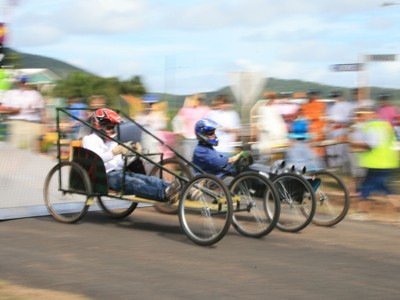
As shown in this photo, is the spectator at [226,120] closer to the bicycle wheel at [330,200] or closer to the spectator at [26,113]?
the bicycle wheel at [330,200]

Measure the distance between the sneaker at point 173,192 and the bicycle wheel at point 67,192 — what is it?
101 centimetres

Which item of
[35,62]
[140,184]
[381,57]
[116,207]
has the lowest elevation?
[116,207]

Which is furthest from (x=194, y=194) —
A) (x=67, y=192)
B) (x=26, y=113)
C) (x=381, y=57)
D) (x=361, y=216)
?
(x=26, y=113)

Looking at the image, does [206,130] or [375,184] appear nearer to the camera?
[206,130]

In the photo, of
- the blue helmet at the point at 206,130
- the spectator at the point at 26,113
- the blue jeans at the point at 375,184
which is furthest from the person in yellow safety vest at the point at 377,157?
the spectator at the point at 26,113

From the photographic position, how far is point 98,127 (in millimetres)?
8508

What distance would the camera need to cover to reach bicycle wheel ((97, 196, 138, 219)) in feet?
29.7

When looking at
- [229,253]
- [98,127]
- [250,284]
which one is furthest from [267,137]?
[250,284]

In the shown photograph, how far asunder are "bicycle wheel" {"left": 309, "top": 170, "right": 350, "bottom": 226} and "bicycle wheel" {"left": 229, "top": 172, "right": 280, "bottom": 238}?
1.04 m

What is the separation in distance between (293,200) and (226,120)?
12.6 ft

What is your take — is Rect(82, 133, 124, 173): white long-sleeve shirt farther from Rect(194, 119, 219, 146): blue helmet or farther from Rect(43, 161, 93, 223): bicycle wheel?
Rect(194, 119, 219, 146): blue helmet

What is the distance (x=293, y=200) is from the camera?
8625mm

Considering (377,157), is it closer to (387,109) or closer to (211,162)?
(387,109)

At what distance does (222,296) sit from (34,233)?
317 centimetres
